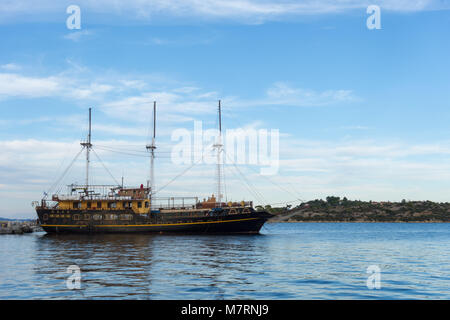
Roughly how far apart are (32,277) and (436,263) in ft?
98.3

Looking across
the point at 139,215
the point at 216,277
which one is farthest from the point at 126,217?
the point at 216,277

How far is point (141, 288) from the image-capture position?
1962 cm

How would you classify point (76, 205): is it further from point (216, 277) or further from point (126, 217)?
point (216, 277)

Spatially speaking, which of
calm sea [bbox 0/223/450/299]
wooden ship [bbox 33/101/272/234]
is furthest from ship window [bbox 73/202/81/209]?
calm sea [bbox 0/223/450/299]

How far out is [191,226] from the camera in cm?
6259

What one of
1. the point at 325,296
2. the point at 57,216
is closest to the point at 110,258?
the point at 325,296

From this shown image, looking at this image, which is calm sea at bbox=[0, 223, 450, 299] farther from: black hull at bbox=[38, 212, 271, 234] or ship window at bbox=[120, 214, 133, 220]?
ship window at bbox=[120, 214, 133, 220]

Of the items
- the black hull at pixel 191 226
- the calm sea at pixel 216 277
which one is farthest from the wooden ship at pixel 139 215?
the calm sea at pixel 216 277

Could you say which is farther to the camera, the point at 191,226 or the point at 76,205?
the point at 76,205

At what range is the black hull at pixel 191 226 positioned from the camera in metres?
62.5

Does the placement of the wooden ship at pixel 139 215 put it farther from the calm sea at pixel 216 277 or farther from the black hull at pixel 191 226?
the calm sea at pixel 216 277

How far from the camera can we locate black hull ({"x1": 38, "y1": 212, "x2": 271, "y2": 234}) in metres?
62.5

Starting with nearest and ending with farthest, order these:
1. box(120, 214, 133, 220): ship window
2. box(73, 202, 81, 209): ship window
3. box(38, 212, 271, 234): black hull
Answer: box(38, 212, 271, 234): black hull, box(120, 214, 133, 220): ship window, box(73, 202, 81, 209): ship window

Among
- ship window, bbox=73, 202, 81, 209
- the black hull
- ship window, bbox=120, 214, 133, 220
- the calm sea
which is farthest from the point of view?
ship window, bbox=73, 202, 81, 209
